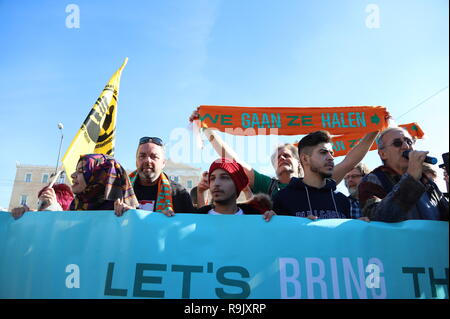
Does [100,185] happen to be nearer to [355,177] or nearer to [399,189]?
[399,189]

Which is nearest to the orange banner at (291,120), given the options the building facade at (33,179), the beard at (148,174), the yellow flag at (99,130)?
the yellow flag at (99,130)

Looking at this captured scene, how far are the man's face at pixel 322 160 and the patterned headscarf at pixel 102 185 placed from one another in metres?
1.46

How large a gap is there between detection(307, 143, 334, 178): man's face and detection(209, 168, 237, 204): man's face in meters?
0.70

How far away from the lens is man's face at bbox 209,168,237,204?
247 cm

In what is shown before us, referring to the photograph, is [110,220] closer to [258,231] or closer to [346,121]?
[258,231]

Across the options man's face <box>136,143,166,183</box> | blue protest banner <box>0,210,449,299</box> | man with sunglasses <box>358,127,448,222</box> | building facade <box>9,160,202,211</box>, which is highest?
building facade <box>9,160,202,211</box>

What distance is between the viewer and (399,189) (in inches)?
75.0

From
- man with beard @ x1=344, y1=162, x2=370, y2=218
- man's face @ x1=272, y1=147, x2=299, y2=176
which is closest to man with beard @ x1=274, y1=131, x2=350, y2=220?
man's face @ x1=272, y1=147, x2=299, y2=176

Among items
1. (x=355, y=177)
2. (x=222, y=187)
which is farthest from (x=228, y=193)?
(x=355, y=177)

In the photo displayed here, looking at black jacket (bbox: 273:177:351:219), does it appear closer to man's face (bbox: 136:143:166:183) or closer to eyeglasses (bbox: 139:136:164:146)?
man's face (bbox: 136:143:166:183)

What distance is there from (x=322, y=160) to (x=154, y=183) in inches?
57.2

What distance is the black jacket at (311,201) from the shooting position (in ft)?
7.77

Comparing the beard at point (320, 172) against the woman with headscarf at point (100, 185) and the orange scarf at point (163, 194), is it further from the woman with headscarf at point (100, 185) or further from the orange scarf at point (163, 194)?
the woman with headscarf at point (100, 185)
